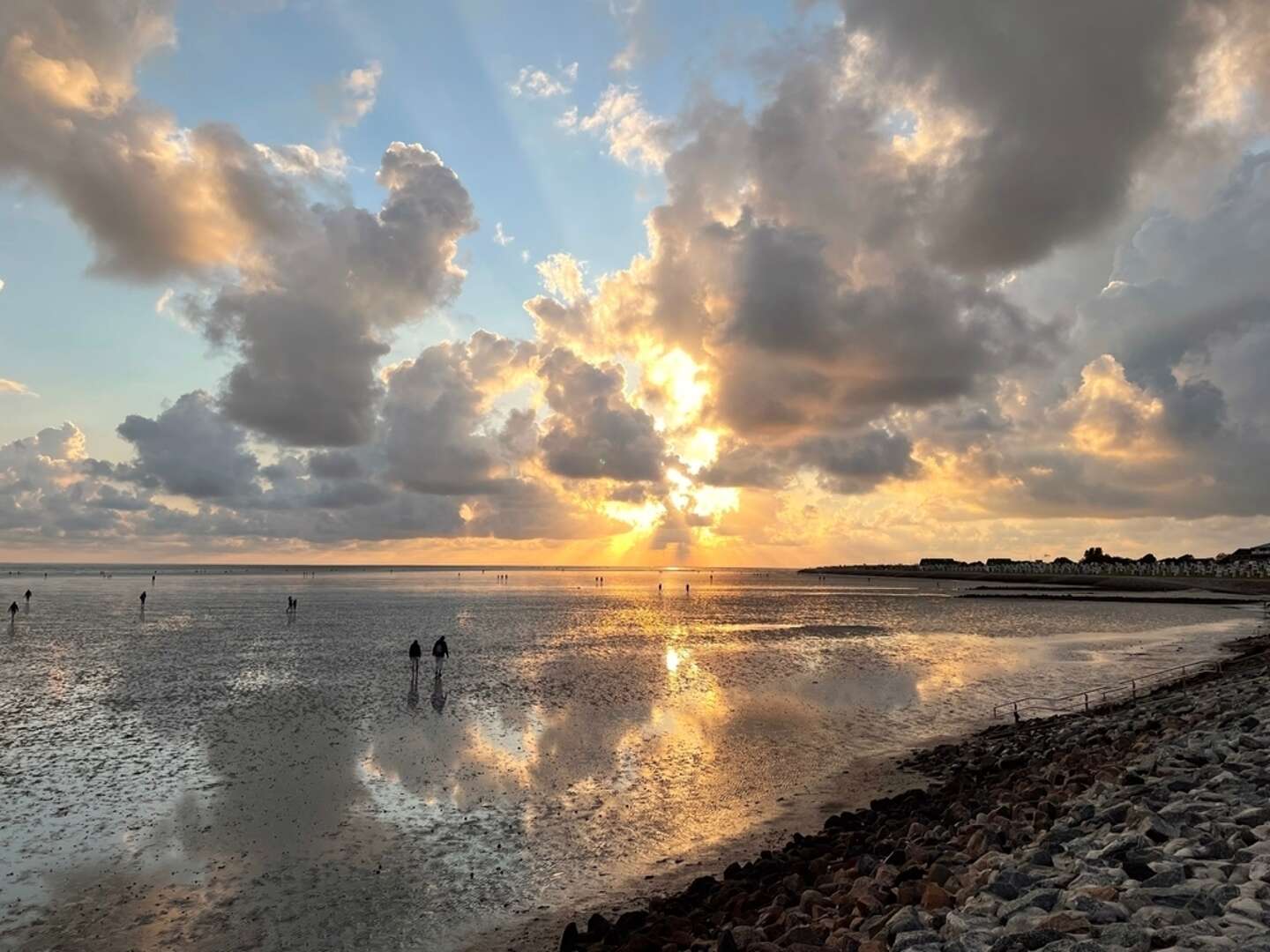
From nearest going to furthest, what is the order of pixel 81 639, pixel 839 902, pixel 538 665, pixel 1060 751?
pixel 839 902 → pixel 1060 751 → pixel 538 665 → pixel 81 639

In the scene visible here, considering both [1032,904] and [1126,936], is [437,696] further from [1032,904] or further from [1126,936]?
[1126,936]

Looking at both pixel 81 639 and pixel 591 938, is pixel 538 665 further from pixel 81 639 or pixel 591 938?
pixel 81 639

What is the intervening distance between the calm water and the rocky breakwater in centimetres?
267

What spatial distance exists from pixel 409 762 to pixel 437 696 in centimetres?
977

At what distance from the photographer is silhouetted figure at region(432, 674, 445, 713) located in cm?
2784

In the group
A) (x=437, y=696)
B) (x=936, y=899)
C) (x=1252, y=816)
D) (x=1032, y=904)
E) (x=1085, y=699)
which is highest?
(x=1252, y=816)

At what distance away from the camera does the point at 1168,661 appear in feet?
130

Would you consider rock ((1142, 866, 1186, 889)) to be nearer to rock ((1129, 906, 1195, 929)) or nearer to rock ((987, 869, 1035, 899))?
rock ((1129, 906, 1195, 929))

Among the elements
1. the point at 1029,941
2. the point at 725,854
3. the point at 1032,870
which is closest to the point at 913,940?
the point at 1029,941

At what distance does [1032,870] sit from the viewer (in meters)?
9.55

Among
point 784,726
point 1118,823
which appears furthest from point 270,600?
point 1118,823

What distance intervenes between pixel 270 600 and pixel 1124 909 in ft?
329

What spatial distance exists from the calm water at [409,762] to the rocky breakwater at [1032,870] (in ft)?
8.77

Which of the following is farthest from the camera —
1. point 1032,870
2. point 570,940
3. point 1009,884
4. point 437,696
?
point 437,696
